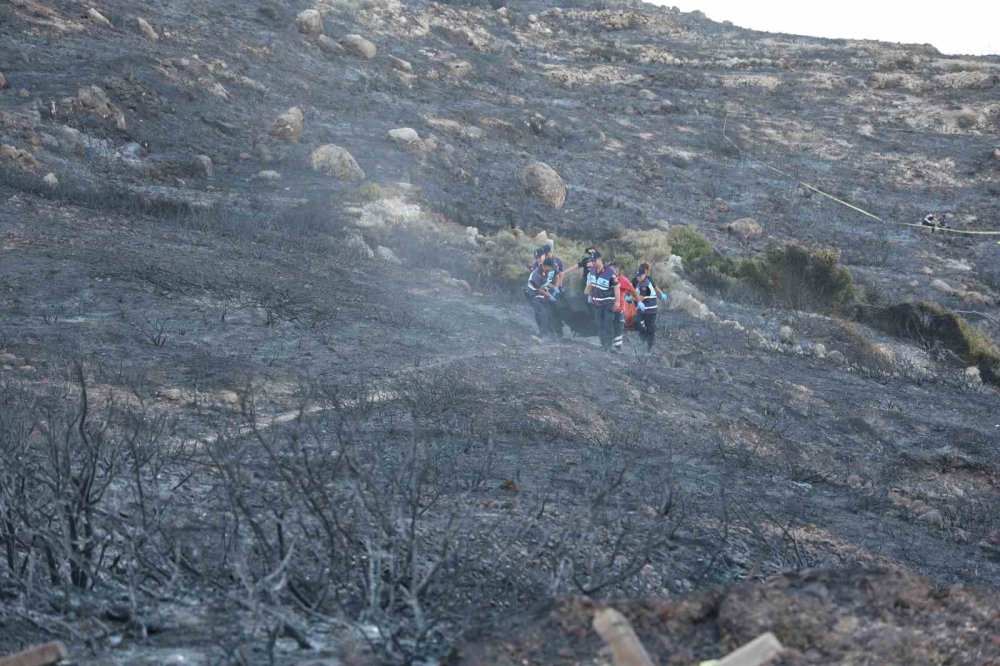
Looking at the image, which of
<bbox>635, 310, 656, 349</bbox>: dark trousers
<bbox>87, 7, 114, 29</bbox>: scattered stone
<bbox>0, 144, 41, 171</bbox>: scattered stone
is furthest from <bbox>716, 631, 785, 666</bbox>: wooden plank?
<bbox>87, 7, 114, 29</bbox>: scattered stone

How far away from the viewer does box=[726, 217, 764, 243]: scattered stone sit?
24.4 metres

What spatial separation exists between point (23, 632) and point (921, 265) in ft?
75.7

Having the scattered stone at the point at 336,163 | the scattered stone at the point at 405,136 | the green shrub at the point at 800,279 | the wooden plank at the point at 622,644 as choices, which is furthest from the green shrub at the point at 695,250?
the wooden plank at the point at 622,644

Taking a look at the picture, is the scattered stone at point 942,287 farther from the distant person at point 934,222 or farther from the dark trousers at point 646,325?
the dark trousers at point 646,325

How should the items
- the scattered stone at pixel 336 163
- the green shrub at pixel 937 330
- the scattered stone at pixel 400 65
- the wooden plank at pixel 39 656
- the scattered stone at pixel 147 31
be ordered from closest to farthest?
the wooden plank at pixel 39 656 → the green shrub at pixel 937 330 → the scattered stone at pixel 336 163 → the scattered stone at pixel 147 31 → the scattered stone at pixel 400 65

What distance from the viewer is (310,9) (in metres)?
31.0

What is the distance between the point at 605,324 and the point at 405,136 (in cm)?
1220

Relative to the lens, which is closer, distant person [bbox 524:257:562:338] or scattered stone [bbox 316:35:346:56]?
distant person [bbox 524:257:562:338]

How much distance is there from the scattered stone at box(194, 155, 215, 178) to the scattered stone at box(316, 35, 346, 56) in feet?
34.7

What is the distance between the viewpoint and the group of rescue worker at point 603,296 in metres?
13.1

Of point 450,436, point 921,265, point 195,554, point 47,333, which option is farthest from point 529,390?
point 921,265

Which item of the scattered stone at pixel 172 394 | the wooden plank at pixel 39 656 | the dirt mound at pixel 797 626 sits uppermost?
the dirt mound at pixel 797 626

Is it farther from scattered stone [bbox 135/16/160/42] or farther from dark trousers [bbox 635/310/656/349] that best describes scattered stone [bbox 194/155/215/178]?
dark trousers [bbox 635/310/656/349]

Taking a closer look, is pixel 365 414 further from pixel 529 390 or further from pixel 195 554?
pixel 195 554
